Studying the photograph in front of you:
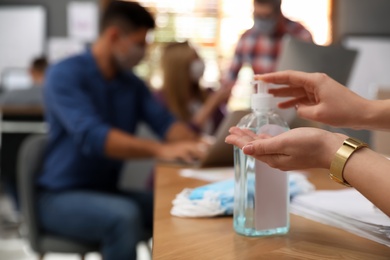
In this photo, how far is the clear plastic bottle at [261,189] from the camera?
76 centimetres

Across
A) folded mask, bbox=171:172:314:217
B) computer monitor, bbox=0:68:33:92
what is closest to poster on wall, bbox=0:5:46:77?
computer monitor, bbox=0:68:33:92

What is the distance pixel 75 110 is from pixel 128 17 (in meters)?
0.46

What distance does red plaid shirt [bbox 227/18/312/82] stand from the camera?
291cm

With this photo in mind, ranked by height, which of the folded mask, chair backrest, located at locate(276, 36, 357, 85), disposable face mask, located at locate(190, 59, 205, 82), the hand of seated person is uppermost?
chair backrest, located at locate(276, 36, 357, 85)

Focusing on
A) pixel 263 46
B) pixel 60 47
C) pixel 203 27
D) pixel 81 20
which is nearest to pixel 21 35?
pixel 60 47

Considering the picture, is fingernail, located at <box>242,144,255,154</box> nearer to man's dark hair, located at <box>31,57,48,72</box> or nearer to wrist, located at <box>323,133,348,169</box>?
wrist, located at <box>323,133,348,169</box>

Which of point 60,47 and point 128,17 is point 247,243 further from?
point 60,47

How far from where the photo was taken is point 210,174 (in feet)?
4.31

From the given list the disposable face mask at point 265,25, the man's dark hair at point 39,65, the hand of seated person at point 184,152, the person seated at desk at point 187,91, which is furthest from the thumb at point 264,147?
the man's dark hair at point 39,65

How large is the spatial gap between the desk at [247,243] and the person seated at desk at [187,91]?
1880 millimetres

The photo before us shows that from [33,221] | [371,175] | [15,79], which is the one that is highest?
[371,175]

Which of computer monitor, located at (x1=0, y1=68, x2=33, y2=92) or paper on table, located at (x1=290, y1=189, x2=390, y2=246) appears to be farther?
computer monitor, located at (x1=0, y1=68, x2=33, y2=92)

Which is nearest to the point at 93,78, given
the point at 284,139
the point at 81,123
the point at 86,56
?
the point at 86,56

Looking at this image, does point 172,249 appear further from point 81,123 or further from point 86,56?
point 86,56
